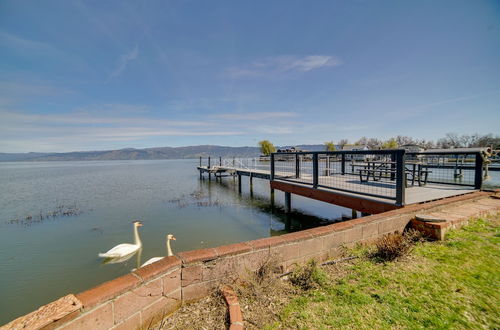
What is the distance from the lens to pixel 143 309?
78.8 inches

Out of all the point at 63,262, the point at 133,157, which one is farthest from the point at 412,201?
the point at 133,157

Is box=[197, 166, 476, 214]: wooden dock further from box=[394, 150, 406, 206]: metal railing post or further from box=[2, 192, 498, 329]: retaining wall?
box=[2, 192, 498, 329]: retaining wall

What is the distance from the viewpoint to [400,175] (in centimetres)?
455

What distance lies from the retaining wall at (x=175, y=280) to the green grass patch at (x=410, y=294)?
1.29 feet

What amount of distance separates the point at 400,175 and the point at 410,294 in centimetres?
283

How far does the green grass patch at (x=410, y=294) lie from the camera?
199 centimetres

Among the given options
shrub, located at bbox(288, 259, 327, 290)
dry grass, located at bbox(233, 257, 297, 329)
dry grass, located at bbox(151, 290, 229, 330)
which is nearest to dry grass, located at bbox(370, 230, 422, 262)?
shrub, located at bbox(288, 259, 327, 290)

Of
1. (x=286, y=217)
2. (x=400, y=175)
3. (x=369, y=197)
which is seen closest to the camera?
(x=400, y=175)

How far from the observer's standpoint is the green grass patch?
199cm

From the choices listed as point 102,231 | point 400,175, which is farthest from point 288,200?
point 102,231

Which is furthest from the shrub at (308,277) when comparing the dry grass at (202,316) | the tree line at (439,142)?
the tree line at (439,142)

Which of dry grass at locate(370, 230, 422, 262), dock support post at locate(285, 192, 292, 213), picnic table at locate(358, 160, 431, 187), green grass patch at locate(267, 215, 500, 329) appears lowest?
dock support post at locate(285, 192, 292, 213)

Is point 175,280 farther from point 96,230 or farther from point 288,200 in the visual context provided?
point 96,230

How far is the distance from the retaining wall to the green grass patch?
1.29ft
